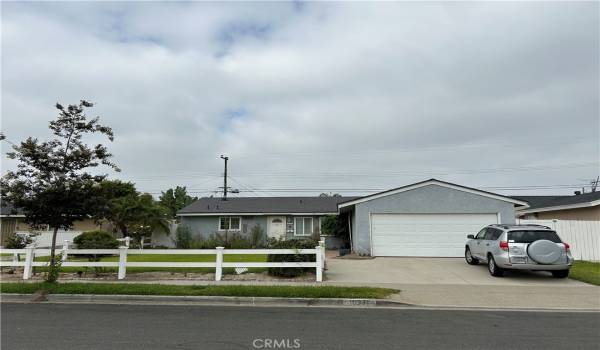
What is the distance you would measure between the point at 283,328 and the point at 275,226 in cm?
2255

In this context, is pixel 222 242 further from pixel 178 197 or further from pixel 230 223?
pixel 178 197

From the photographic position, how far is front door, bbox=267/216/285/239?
96.8 ft

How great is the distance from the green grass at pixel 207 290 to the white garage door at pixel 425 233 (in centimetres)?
924

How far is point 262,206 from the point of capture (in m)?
30.8

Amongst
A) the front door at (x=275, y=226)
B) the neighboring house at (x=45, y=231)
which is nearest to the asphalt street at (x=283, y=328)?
the front door at (x=275, y=226)

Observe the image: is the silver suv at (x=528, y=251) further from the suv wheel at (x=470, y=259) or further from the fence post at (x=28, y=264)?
the fence post at (x=28, y=264)

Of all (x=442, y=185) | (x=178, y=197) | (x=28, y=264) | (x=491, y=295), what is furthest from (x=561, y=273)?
(x=178, y=197)

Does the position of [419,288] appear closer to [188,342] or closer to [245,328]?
[245,328]

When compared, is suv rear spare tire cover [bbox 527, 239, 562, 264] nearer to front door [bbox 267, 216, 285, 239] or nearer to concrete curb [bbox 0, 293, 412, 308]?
concrete curb [bbox 0, 293, 412, 308]

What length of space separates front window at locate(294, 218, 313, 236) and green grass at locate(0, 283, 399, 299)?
1887cm

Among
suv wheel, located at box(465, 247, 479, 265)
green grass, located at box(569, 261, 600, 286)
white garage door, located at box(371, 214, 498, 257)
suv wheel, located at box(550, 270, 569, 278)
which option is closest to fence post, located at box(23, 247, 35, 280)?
white garage door, located at box(371, 214, 498, 257)

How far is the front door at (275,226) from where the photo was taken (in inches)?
1162

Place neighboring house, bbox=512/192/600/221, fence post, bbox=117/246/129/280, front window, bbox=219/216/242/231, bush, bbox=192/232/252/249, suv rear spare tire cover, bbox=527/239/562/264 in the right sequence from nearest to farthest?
suv rear spare tire cover, bbox=527/239/562/264 < fence post, bbox=117/246/129/280 < neighboring house, bbox=512/192/600/221 < bush, bbox=192/232/252/249 < front window, bbox=219/216/242/231

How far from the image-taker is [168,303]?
31.8 feet
